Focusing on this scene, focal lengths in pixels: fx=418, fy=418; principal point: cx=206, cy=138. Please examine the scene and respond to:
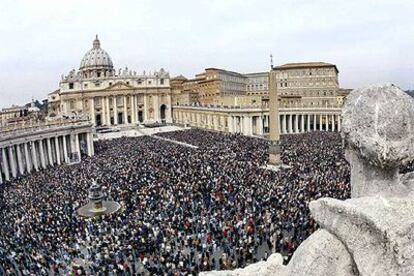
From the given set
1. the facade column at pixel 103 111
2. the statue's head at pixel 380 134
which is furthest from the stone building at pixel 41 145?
the facade column at pixel 103 111

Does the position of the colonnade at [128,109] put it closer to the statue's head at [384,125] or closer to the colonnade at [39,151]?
the colonnade at [39,151]

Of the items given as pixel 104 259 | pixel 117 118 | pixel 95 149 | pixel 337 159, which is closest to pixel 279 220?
pixel 104 259

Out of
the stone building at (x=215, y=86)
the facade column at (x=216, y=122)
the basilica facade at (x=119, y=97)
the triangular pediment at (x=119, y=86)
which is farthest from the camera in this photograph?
the stone building at (x=215, y=86)

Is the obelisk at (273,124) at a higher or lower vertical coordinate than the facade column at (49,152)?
higher

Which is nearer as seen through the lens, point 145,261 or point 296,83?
point 145,261

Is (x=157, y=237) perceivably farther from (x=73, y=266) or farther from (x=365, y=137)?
(x=365, y=137)

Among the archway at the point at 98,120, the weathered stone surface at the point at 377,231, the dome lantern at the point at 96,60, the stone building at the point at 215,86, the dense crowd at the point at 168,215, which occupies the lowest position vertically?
the dense crowd at the point at 168,215

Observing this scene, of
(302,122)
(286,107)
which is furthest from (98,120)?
(302,122)

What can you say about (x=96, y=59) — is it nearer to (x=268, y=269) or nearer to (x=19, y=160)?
(x=19, y=160)
